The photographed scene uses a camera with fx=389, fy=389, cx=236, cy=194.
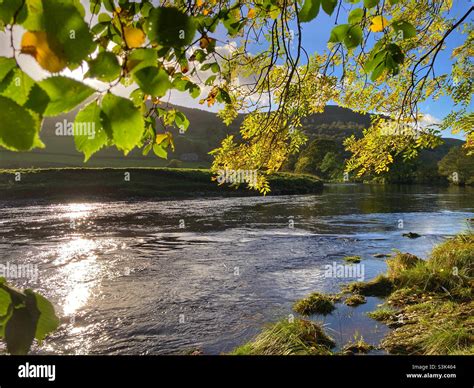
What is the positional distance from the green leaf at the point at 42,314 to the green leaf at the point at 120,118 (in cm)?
43

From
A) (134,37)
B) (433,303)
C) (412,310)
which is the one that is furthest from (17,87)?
(433,303)

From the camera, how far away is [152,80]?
94 centimetres

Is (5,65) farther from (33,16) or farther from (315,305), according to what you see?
(315,305)

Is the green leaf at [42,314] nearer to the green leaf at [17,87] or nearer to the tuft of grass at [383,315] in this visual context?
the green leaf at [17,87]

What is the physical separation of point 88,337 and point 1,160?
69.1 meters

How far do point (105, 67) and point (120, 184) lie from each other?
154ft

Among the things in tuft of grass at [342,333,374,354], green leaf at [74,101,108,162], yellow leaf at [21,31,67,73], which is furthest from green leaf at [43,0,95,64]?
tuft of grass at [342,333,374,354]

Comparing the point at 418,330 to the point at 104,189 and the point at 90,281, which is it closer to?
the point at 90,281

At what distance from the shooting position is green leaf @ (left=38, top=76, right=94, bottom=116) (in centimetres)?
74

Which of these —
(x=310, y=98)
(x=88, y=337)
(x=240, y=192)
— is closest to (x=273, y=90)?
(x=310, y=98)

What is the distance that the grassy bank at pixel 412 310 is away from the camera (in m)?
7.29

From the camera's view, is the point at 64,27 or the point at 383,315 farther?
the point at 383,315
